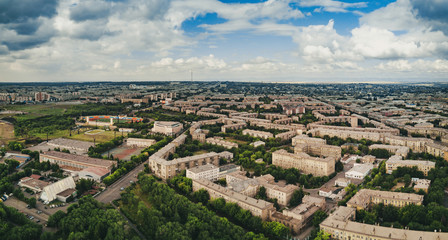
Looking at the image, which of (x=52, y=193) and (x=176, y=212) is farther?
(x=52, y=193)

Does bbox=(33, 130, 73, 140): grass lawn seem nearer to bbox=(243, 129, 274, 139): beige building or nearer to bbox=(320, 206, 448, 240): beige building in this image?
bbox=(243, 129, 274, 139): beige building

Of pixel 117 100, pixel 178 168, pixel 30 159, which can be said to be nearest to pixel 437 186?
pixel 178 168

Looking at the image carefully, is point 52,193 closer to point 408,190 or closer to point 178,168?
point 178,168

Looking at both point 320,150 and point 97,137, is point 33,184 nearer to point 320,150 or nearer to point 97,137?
point 97,137

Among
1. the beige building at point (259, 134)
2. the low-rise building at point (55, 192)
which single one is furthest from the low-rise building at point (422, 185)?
the low-rise building at point (55, 192)

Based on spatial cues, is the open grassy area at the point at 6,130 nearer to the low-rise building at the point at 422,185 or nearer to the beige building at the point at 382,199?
the beige building at the point at 382,199
